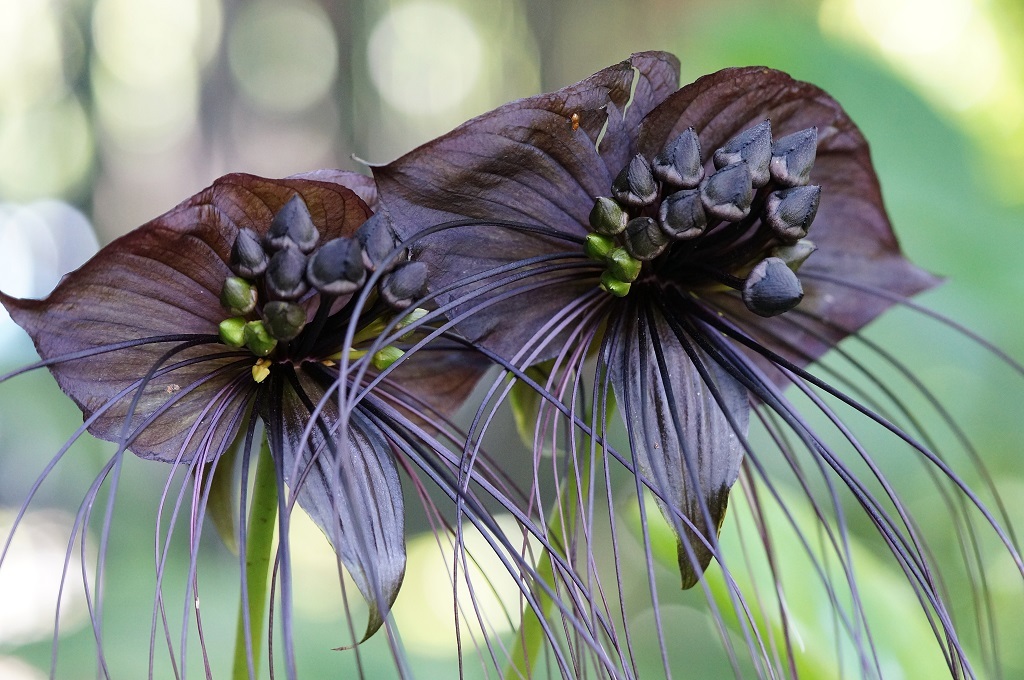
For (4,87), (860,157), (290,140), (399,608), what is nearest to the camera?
(860,157)

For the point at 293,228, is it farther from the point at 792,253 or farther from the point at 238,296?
the point at 792,253

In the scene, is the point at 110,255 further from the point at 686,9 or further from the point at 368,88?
the point at 368,88

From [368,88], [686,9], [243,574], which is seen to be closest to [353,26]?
[368,88]

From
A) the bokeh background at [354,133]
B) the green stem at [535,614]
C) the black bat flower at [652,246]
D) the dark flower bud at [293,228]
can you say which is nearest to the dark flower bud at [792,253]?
the black bat flower at [652,246]

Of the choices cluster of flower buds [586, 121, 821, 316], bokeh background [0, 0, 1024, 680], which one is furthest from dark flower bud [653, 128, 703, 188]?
bokeh background [0, 0, 1024, 680]

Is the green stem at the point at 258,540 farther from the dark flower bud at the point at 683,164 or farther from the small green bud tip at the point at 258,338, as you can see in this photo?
the dark flower bud at the point at 683,164

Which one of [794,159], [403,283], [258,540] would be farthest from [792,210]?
[258,540]

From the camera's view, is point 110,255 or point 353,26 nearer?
point 110,255
